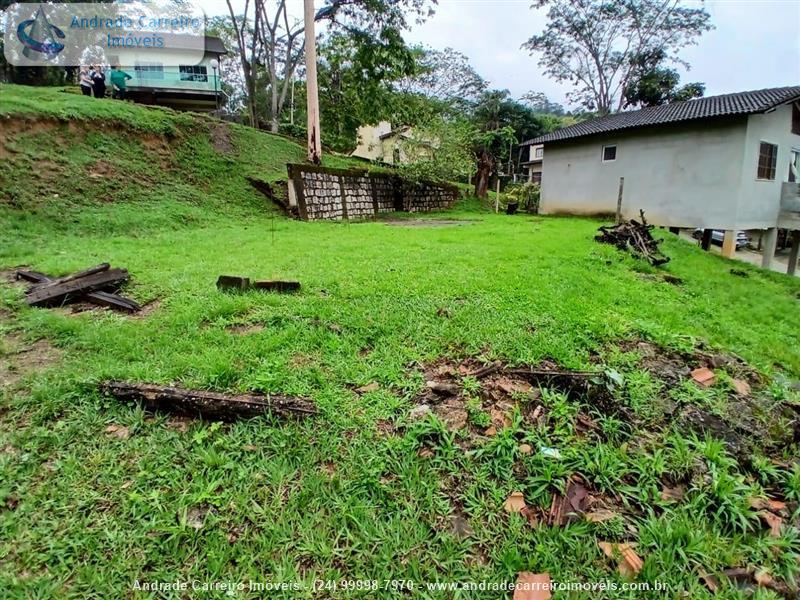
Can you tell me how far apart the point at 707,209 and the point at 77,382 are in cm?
1389

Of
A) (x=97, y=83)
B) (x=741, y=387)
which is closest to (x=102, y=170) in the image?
(x=97, y=83)

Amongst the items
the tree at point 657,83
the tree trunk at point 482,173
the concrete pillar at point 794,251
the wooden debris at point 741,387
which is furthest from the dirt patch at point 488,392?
the tree at point 657,83

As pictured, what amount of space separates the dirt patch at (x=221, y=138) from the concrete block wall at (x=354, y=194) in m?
2.54

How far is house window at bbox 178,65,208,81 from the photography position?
15536mm

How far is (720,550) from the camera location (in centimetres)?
148

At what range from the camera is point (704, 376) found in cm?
248

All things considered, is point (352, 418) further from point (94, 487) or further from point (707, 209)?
point (707, 209)

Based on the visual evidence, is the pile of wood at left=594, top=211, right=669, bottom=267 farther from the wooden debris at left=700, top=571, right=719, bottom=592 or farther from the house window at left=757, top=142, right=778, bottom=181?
the house window at left=757, top=142, right=778, bottom=181

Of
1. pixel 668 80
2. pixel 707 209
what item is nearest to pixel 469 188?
pixel 707 209

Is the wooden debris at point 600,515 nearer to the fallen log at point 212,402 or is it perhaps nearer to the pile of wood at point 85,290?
the fallen log at point 212,402

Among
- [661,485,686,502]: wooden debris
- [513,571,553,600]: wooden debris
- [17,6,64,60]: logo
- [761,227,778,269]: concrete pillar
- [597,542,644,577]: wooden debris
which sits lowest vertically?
[513,571,553,600]: wooden debris

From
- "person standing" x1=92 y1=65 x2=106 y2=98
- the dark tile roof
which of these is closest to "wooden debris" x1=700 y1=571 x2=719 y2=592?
the dark tile roof

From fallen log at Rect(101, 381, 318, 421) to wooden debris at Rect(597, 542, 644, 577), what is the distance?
1.34 m

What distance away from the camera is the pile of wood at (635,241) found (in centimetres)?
618
